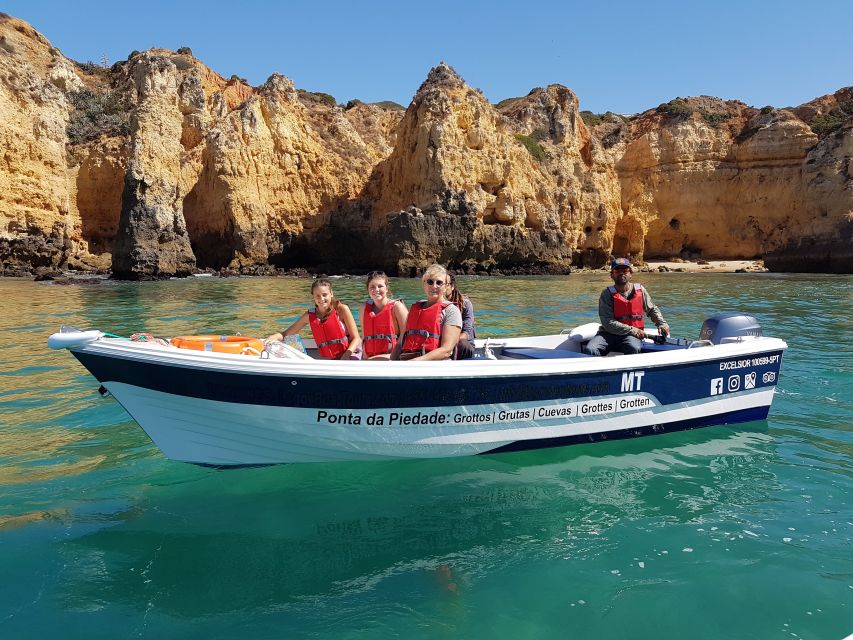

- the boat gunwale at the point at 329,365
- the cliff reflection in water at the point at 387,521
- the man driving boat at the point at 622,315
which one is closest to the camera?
the cliff reflection in water at the point at 387,521

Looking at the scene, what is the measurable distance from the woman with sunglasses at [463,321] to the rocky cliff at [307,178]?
1174 inches

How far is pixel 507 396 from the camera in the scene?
16.2 feet

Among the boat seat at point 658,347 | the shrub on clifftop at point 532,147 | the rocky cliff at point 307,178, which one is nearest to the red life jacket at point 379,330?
the boat seat at point 658,347

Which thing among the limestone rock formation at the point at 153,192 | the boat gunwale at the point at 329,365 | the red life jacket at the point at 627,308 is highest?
the limestone rock formation at the point at 153,192

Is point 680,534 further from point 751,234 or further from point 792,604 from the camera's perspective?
point 751,234

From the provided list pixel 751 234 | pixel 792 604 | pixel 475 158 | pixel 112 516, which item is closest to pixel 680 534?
pixel 792 604

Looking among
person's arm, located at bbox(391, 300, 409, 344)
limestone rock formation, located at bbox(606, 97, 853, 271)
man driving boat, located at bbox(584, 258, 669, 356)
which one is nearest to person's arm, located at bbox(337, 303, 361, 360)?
person's arm, located at bbox(391, 300, 409, 344)

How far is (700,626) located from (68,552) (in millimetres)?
3556

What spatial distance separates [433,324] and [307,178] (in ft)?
122

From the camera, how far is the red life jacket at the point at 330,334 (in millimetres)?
5441

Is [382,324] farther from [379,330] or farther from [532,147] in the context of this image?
[532,147]

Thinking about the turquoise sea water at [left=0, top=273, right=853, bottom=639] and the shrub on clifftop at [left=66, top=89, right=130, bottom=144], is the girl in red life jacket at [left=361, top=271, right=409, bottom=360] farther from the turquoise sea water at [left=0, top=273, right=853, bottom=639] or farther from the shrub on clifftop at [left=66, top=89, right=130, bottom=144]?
the shrub on clifftop at [left=66, top=89, right=130, bottom=144]

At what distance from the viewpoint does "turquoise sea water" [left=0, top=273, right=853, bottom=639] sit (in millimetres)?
3123

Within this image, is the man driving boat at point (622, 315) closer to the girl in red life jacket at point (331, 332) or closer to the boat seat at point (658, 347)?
the boat seat at point (658, 347)
